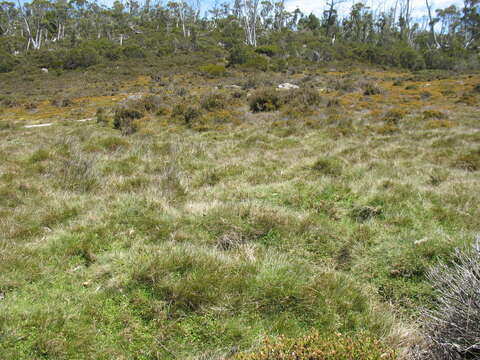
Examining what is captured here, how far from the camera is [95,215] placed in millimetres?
4438

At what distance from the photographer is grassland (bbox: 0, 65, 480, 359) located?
2.54 meters

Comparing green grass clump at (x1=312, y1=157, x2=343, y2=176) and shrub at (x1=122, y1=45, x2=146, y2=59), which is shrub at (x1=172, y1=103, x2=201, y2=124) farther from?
shrub at (x1=122, y1=45, x2=146, y2=59)

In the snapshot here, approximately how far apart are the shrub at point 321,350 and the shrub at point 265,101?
13.4 metres

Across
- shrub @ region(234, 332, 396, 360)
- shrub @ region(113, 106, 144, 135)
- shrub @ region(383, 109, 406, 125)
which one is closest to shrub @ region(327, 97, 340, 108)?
shrub @ region(383, 109, 406, 125)

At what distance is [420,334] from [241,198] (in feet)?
11.1

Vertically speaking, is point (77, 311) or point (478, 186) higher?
point (478, 186)

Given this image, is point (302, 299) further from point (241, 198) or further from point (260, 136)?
point (260, 136)

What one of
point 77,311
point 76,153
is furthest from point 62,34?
point 77,311

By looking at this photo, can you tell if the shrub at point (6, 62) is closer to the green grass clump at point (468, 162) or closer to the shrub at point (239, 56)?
the shrub at point (239, 56)

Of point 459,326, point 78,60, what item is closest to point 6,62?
point 78,60

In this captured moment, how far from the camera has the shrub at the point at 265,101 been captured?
49.1 ft

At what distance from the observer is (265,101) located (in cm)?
1533

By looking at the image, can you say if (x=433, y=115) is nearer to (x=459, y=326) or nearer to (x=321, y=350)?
(x=459, y=326)

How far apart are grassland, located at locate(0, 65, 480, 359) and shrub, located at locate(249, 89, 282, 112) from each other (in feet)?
20.0
